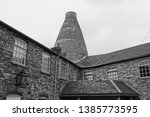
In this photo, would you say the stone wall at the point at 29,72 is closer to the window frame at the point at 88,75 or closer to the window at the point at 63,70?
the window at the point at 63,70

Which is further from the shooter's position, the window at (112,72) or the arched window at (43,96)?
the window at (112,72)

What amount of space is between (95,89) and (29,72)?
5.60 m

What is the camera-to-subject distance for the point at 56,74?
547 inches

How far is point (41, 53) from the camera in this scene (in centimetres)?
1233

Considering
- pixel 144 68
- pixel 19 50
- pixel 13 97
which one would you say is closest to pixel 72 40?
pixel 144 68

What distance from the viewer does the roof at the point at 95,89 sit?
12.3 meters

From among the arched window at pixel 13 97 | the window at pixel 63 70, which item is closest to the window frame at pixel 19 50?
the arched window at pixel 13 97

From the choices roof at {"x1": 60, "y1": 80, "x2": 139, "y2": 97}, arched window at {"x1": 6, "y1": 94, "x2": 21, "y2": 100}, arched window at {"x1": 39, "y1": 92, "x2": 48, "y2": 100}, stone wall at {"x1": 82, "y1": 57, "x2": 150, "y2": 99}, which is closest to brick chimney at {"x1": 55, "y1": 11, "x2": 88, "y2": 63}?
stone wall at {"x1": 82, "y1": 57, "x2": 150, "y2": 99}

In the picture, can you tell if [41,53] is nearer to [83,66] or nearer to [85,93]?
[85,93]

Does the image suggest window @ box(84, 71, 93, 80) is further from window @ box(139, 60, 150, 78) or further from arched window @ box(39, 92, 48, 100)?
arched window @ box(39, 92, 48, 100)

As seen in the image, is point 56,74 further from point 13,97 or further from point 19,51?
point 13,97

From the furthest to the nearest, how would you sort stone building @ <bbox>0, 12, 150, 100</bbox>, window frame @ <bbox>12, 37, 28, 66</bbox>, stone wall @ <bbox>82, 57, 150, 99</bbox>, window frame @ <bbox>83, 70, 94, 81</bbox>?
window frame @ <bbox>83, 70, 94, 81</bbox> < stone wall @ <bbox>82, 57, 150, 99</bbox> < window frame @ <bbox>12, 37, 28, 66</bbox> < stone building @ <bbox>0, 12, 150, 100</bbox>

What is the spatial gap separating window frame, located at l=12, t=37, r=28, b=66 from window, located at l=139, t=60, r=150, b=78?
10.5m

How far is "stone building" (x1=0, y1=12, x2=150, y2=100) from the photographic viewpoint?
30.3ft
